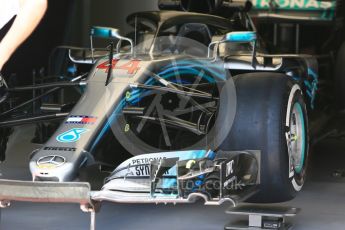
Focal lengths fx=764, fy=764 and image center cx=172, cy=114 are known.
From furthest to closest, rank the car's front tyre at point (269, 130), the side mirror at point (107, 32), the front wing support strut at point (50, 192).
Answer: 1. the side mirror at point (107, 32)
2. the car's front tyre at point (269, 130)
3. the front wing support strut at point (50, 192)

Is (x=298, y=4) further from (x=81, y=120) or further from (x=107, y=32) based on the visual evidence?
(x=81, y=120)

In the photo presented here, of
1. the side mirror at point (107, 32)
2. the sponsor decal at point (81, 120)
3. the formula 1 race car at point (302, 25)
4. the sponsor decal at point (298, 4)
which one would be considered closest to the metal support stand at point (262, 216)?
the sponsor decal at point (81, 120)

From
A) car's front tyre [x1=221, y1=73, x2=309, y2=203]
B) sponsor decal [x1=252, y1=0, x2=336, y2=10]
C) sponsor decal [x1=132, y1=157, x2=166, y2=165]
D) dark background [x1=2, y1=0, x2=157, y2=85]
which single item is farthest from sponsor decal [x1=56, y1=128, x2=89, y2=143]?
sponsor decal [x1=252, y1=0, x2=336, y2=10]

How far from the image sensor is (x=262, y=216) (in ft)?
15.4

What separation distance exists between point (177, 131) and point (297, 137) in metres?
0.88

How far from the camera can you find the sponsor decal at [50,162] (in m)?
4.23

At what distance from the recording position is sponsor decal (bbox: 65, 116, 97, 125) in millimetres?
4541

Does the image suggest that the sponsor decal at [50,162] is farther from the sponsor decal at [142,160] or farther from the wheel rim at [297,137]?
the wheel rim at [297,137]

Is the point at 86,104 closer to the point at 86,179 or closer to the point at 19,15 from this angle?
the point at 86,179

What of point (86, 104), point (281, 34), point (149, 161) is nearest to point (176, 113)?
point (86, 104)

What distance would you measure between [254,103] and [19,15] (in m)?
1.60

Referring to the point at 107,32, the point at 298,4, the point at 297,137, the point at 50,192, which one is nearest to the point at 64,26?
the point at 298,4

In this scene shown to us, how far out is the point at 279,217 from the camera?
472cm

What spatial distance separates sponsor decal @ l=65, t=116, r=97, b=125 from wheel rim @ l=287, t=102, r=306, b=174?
120 cm
